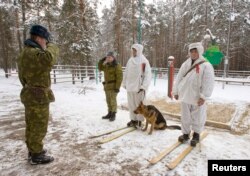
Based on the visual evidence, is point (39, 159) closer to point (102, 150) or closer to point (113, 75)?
point (102, 150)

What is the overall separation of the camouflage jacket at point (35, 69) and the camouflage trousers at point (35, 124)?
102mm

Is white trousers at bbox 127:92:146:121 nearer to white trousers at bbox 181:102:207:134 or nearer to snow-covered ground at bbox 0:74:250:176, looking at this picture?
snow-covered ground at bbox 0:74:250:176

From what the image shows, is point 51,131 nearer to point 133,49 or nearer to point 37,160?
point 37,160

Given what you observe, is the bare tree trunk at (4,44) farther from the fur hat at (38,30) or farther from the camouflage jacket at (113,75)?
the fur hat at (38,30)

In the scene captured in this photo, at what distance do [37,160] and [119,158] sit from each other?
120 centimetres

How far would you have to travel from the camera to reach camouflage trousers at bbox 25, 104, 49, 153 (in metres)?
2.75

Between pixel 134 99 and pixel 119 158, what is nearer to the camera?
pixel 119 158

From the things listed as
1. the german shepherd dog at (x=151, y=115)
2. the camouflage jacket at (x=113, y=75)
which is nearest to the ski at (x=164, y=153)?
the german shepherd dog at (x=151, y=115)

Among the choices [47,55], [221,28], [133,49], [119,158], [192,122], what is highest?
[221,28]

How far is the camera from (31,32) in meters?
2.68

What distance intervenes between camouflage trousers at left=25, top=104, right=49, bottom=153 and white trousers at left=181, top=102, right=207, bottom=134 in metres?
2.36

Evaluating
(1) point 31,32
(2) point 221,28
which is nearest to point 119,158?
(1) point 31,32

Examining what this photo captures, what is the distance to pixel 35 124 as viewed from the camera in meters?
2.78

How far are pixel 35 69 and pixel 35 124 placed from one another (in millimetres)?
778
